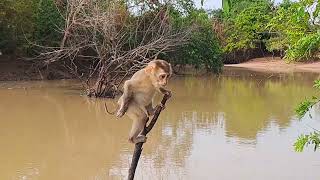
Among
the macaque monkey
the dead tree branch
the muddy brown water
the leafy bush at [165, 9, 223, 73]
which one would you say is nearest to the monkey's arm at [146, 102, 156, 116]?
the macaque monkey

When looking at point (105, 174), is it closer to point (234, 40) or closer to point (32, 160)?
point (32, 160)

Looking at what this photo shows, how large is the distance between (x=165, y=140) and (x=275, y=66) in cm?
2708

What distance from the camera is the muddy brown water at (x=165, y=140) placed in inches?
300

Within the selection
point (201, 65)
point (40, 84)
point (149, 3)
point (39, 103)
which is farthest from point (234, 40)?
point (39, 103)

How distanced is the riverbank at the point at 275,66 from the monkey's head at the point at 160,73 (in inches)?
1164

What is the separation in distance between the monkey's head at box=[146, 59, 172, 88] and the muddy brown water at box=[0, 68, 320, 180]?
3577 millimetres

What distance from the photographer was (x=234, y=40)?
127 ft

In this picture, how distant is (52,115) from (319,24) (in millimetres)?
10200

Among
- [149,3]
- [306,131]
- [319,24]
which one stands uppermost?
[149,3]

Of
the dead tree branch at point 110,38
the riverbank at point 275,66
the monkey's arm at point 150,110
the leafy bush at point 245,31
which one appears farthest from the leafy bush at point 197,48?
the monkey's arm at point 150,110

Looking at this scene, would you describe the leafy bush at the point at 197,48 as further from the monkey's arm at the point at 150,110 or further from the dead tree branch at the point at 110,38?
the monkey's arm at the point at 150,110

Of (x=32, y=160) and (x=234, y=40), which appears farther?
(x=234, y=40)

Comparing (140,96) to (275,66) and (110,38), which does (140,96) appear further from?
(275,66)

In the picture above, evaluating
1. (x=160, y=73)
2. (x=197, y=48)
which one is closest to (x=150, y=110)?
(x=160, y=73)
